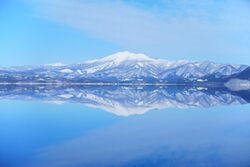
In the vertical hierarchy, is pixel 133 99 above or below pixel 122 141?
above

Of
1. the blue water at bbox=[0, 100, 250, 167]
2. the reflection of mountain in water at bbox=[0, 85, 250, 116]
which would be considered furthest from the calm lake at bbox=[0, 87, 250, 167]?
the reflection of mountain in water at bbox=[0, 85, 250, 116]

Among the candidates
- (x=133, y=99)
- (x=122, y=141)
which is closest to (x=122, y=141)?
(x=122, y=141)

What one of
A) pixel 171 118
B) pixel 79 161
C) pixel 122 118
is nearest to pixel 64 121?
pixel 122 118

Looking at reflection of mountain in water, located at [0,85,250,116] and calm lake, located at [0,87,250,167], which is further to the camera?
reflection of mountain in water, located at [0,85,250,116]

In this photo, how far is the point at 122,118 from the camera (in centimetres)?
543

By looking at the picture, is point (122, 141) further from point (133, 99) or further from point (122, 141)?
point (133, 99)

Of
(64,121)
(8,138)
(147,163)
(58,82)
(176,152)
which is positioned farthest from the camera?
(58,82)

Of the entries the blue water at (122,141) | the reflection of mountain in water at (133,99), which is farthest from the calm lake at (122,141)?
the reflection of mountain in water at (133,99)

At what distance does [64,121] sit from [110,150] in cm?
187

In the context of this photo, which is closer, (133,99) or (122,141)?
(122,141)

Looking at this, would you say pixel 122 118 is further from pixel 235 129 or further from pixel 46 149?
pixel 46 149

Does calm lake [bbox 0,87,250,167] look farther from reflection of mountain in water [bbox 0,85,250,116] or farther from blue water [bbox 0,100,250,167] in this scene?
reflection of mountain in water [bbox 0,85,250,116]

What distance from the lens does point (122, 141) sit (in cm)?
368

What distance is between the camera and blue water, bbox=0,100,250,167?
2.90 metres
